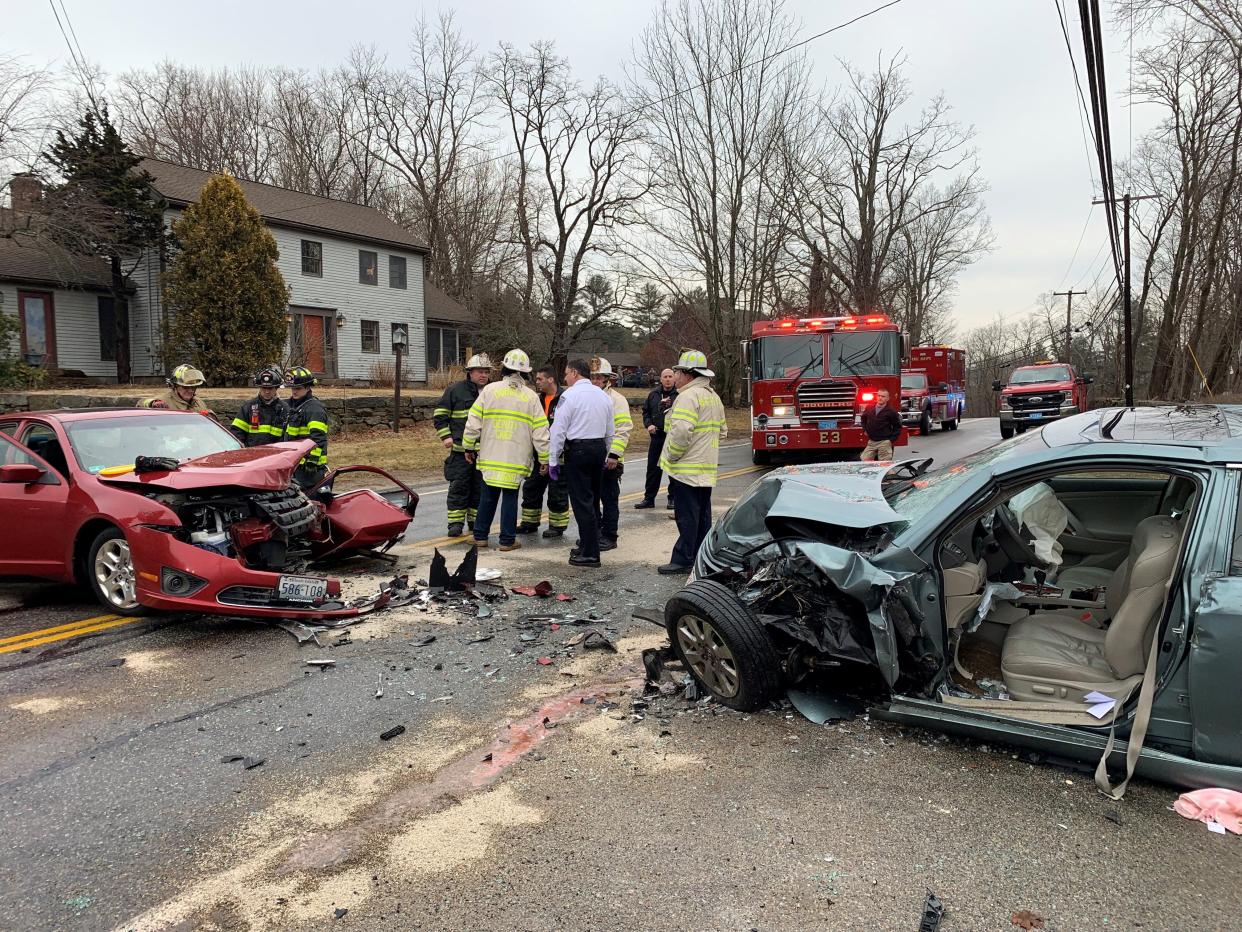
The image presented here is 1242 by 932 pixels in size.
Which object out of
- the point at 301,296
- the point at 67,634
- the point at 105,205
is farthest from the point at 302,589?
the point at 301,296

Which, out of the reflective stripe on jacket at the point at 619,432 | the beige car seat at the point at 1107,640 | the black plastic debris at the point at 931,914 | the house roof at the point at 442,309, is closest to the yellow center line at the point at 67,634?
the reflective stripe on jacket at the point at 619,432

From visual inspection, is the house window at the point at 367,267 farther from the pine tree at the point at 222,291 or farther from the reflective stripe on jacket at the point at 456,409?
the reflective stripe on jacket at the point at 456,409

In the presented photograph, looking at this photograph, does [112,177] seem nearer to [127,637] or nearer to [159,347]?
[159,347]

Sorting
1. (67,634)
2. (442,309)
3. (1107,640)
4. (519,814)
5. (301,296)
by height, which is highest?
(442,309)

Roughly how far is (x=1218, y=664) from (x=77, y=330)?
95.3 feet

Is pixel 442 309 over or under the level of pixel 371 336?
over

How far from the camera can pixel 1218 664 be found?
2.61 metres

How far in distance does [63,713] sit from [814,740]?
3456mm

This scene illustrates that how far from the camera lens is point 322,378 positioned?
2847 cm

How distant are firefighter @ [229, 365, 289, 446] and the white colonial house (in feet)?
55.3

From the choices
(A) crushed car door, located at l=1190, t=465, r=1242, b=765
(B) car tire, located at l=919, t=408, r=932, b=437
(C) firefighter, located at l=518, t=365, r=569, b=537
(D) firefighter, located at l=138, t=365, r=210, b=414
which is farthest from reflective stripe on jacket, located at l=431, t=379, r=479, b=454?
(B) car tire, located at l=919, t=408, r=932, b=437

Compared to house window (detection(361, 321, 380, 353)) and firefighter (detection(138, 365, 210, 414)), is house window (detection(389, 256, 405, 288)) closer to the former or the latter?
house window (detection(361, 321, 380, 353))

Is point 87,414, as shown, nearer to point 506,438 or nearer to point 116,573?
point 116,573

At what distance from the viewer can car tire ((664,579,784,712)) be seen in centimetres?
351
